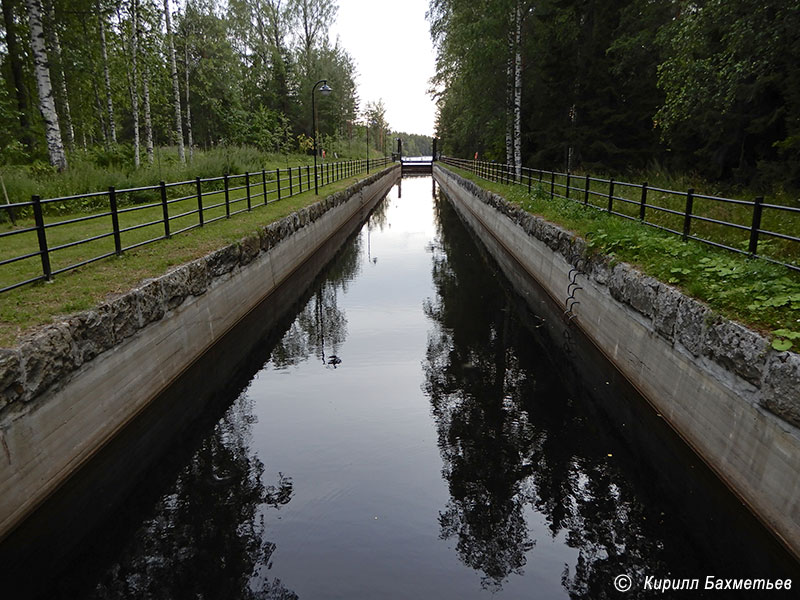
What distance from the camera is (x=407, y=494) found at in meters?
5.31

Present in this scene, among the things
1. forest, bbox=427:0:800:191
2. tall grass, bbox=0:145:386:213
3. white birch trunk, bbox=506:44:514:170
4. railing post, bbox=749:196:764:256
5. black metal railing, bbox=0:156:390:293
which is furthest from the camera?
white birch trunk, bbox=506:44:514:170

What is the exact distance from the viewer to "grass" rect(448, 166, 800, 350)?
5000 mm

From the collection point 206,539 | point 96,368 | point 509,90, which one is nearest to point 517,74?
point 509,90

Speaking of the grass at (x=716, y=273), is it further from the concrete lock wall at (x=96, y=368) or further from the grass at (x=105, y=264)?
the grass at (x=105, y=264)

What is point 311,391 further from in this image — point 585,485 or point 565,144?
point 565,144

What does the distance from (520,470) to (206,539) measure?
3191 millimetres

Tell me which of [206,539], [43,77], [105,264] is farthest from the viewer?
[43,77]

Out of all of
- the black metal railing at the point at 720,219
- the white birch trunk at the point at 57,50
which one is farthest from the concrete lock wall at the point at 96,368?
the white birch trunk at the point at 57,50

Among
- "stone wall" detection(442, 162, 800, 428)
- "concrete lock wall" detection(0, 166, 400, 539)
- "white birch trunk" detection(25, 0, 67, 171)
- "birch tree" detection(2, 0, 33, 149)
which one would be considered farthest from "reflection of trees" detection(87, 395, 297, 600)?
"birch tree" detection(2, 0, 33, 149)

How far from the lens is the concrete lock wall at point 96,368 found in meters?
4.48

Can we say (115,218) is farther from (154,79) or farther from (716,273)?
(154,79)

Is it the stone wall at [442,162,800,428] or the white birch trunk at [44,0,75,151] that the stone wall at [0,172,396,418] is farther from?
the white birch trunk at [44,0,75,151]

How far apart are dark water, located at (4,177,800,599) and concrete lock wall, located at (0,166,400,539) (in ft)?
1.20

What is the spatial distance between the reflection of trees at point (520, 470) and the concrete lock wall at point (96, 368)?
146 inches
